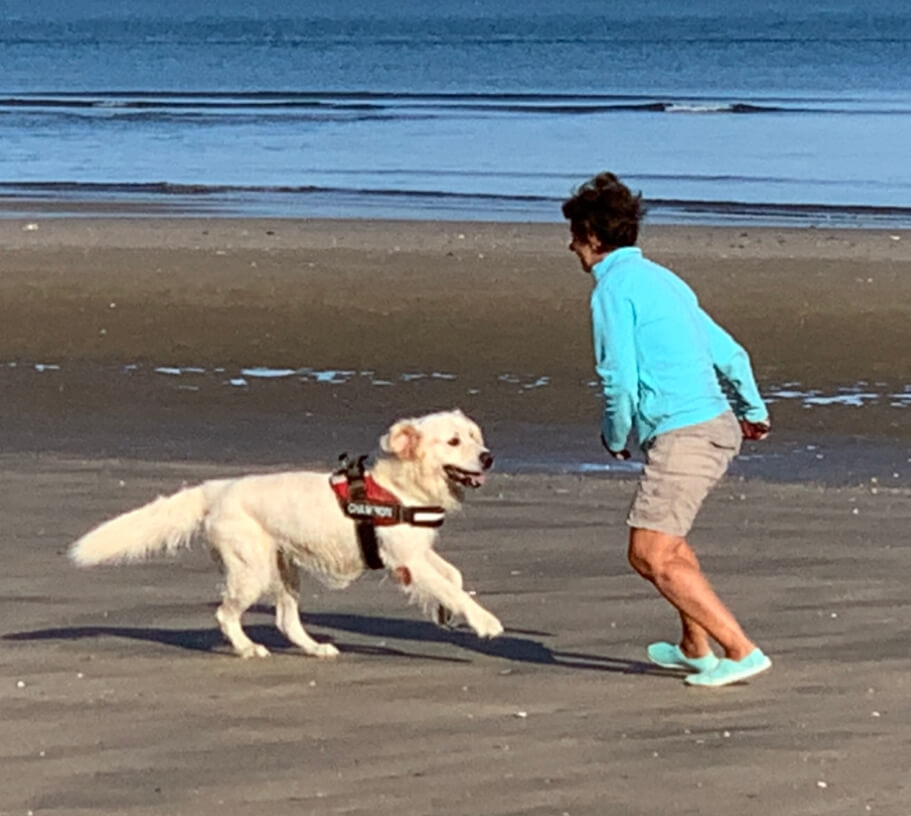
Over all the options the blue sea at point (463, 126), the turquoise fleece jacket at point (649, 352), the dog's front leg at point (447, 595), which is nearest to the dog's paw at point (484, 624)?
the dog's front leg at point (447, 595)

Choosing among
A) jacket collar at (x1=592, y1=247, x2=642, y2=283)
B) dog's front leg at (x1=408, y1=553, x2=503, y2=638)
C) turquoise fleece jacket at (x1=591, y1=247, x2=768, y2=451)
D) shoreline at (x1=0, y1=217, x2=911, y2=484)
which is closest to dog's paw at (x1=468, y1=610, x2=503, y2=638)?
dog's front leg at (x1=408, y1=553, x2=503, y2=638)

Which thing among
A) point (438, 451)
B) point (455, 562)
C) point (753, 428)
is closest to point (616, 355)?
point (753, 428)

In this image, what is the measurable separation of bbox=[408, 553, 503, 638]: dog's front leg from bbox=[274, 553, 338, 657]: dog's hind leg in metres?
0.47

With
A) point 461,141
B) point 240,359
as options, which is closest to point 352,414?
point 240,359

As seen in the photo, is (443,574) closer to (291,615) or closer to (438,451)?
(438,451)

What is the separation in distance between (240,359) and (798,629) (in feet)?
24.1

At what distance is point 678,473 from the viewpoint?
609 cm

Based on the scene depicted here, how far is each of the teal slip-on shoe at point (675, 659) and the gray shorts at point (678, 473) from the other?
47 centimetres

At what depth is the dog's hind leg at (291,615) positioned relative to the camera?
6.87 m

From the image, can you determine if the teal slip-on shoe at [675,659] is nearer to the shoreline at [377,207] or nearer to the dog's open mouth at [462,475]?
the dog's open mouth at [462,475]

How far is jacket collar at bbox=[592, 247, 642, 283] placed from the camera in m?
6.04

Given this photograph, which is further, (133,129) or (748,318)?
(133,129)

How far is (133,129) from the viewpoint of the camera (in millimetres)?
40344

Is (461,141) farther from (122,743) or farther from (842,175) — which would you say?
(122,743)
